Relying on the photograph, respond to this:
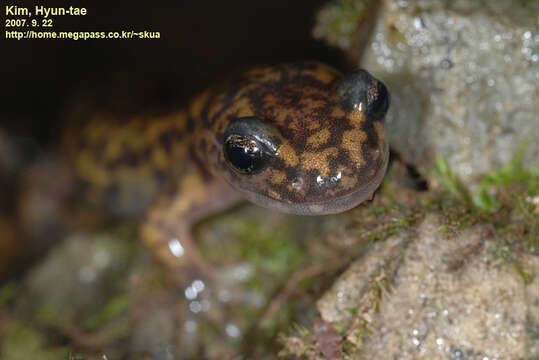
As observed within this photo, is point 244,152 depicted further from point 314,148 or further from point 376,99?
point 376,99

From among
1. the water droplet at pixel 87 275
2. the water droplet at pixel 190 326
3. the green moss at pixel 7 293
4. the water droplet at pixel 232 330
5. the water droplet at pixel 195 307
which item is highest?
the water droplet at pixel 232 330

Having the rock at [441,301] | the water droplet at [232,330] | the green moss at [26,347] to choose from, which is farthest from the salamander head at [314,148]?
the green moss at [26,347]

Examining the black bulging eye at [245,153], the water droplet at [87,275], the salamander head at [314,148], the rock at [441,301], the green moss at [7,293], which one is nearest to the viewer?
the rock at [441,301]

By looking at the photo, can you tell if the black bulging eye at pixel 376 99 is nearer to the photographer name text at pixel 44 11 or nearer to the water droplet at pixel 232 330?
the water droplet at pixel 232 330

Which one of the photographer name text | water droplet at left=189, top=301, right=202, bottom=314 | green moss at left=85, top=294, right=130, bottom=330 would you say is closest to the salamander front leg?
water droplet at left=189, top=301, right=202, bottom=314

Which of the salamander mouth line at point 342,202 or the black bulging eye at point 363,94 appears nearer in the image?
the salamander mouth line at point 342,202

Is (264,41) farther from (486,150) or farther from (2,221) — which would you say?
(2,221)
